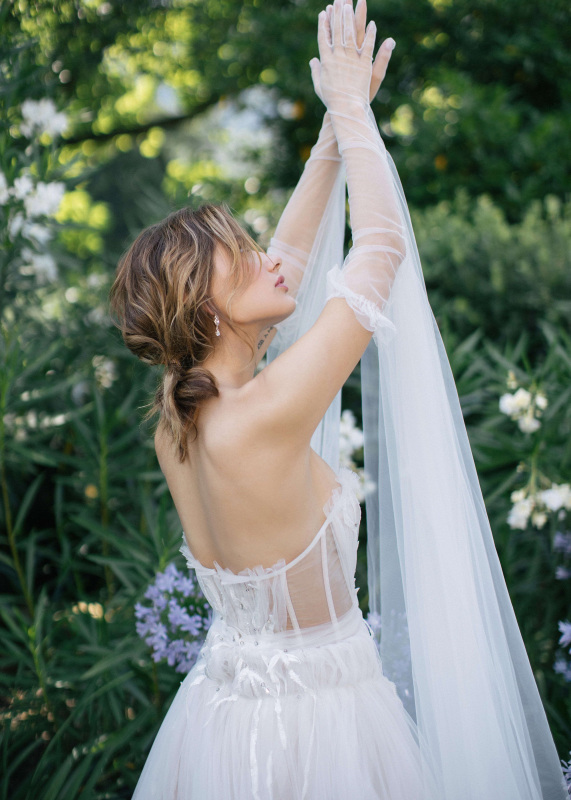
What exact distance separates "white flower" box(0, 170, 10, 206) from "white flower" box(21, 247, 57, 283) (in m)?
0.38

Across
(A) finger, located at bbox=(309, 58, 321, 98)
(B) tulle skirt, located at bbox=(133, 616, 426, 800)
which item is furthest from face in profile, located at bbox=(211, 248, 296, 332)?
(B) tulle skirt, located at bbox=(133, 616, 426, 800)

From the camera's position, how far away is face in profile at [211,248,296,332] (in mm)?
1377

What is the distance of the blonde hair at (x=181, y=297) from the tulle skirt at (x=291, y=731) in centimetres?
46

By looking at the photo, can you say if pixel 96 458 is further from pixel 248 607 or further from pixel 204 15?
pixel 204 15

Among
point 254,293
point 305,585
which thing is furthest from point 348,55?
point 305,585

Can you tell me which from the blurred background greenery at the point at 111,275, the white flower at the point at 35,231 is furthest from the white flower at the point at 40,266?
the white flower at the point at 35,231

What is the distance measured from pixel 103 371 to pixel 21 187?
0.99 metres

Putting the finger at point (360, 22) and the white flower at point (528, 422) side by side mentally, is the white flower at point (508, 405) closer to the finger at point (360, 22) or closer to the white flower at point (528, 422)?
the white flower at point (528, 422)

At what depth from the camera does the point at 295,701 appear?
4.39ft

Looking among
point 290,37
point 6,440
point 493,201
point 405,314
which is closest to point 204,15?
point 290,37

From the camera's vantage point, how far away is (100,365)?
3.38 m

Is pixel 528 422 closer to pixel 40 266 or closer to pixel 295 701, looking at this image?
pixel 295 701

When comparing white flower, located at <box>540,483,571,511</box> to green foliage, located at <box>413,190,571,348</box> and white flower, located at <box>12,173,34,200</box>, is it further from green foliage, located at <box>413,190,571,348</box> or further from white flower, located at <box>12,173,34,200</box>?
white flower, located at <box>12,173,34,200</box>

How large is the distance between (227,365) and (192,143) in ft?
26.3
